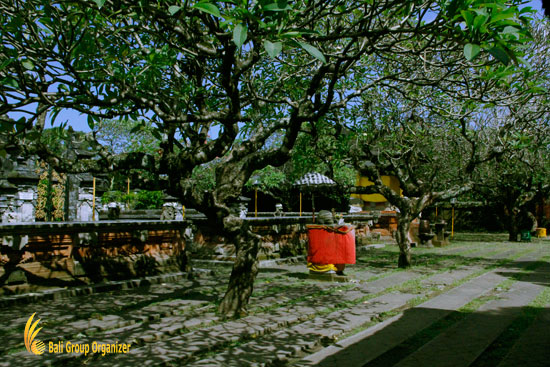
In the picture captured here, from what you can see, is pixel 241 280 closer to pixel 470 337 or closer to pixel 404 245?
pixel 470 337

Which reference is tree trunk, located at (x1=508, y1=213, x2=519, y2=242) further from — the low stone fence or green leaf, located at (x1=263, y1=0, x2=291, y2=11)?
green leaf, located at (x1=263, y1=0, x2=291, y2=11)

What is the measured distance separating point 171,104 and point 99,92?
3.57 feet

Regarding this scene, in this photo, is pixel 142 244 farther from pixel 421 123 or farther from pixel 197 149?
pixel 421 123

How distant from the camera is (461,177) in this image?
12609mm

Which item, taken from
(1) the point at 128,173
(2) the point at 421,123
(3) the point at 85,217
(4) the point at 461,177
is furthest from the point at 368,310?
(3) the point at 85,217

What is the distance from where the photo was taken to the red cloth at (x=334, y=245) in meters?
9.65

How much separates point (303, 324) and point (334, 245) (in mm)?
3827

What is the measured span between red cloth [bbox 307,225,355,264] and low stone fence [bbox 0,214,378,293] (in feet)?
10.9

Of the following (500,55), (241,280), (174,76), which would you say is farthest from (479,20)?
(174,76)

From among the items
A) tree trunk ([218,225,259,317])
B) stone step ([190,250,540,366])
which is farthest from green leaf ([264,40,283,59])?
tree trunk ([218,225,259,317])

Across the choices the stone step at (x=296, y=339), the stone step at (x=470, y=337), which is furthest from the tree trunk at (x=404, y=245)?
the stone step at (x=296, y=339)

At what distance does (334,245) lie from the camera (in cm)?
973

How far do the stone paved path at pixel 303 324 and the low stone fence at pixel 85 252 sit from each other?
0.66m

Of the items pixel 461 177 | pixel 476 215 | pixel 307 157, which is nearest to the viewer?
pixel 461 177
